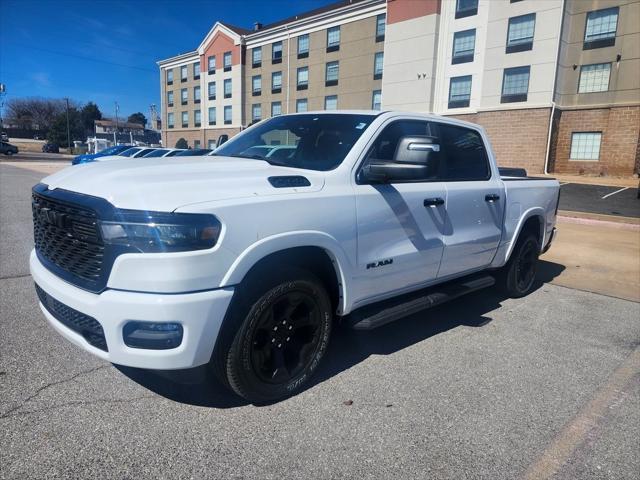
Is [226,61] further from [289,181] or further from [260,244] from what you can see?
[260,244]

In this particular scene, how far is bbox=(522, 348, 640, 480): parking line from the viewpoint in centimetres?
252

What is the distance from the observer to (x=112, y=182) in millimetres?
2629

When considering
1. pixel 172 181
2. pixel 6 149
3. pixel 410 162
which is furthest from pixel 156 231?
pixel 6 149

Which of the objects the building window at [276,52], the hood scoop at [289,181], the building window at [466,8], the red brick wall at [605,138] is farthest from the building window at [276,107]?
the hood scoop at [289,181]

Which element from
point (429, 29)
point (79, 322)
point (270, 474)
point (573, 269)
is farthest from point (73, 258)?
point (429, 29)

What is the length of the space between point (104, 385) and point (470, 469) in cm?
234

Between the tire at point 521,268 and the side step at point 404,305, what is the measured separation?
0.93 metres

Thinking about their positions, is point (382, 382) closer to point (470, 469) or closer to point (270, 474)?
point (470, 469)

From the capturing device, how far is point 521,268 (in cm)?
562

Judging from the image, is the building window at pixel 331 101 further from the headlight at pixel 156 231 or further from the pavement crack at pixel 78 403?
the headlight at pixel 156 231

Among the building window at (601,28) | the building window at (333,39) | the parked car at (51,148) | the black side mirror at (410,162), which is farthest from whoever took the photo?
the parked car at (51,148)

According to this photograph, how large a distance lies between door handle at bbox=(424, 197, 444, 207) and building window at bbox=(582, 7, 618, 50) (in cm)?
2827

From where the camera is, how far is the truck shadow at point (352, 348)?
2996 mm

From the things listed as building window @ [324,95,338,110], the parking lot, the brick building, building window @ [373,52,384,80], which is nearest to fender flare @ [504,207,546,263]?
the parking lot
